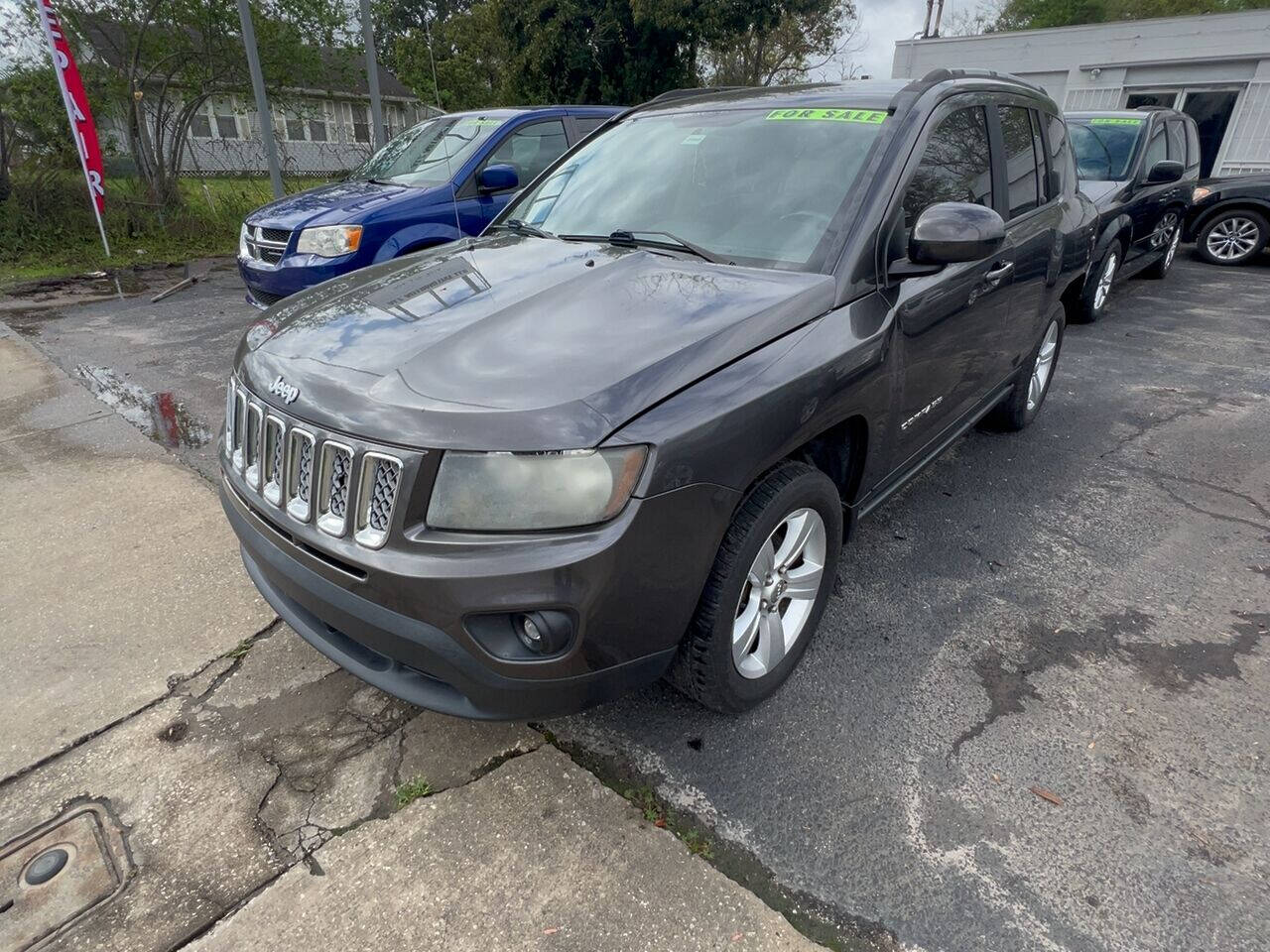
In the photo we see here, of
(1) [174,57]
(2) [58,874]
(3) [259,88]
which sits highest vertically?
(1) [174,57]

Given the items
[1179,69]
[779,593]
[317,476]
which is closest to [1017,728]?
[779,593]

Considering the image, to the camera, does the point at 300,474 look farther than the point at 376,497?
Yes

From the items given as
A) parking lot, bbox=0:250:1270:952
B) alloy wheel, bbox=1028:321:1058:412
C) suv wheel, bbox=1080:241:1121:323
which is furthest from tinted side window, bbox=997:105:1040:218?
suv wheel, bbox=1080:241:1121:323

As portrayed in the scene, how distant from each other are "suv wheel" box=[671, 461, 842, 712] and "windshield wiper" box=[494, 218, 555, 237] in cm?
153

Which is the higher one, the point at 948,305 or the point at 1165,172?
the point at 1165,172

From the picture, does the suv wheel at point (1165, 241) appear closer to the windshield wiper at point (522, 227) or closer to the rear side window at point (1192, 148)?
the rear side window at point (1192, 148)

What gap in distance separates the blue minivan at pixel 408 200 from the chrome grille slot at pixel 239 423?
3339mm

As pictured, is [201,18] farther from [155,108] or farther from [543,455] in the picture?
[543,455]

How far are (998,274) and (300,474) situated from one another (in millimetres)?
2919

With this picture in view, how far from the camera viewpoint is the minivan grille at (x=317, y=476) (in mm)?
1742

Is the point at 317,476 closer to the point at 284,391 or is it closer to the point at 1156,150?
the point at 284,391

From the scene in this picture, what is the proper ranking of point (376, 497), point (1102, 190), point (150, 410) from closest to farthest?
point (376, 497) → point (150, 410) → point (1102, 190)

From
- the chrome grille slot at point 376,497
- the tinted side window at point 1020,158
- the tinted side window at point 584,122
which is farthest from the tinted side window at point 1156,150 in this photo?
the chrome grille slot at point 376,497

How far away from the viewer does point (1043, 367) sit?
15.4ft
